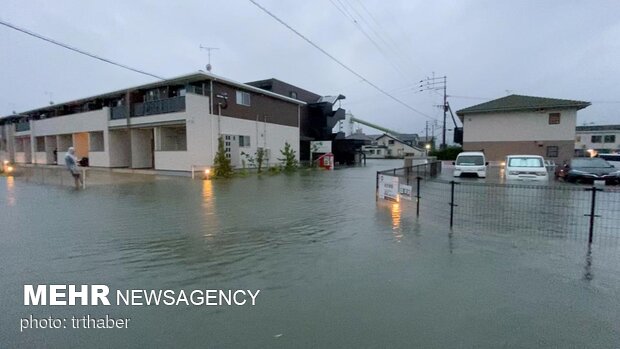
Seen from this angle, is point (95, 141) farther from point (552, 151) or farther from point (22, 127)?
point (552, 151)

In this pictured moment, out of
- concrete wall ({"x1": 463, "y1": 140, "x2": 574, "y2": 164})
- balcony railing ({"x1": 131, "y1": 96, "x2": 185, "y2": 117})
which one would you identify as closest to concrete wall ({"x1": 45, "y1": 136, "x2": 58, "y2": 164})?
balcony railing ({"x1": 131, "y1": 96, "x2": 185, "y2": 117})

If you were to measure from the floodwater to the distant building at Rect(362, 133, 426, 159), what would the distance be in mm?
63250

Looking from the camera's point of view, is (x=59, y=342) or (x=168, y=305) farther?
(x=168, y=305)

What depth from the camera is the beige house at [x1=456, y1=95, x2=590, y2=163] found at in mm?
27000

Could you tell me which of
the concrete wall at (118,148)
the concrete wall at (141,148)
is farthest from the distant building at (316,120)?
the concrete wall at (118,148)

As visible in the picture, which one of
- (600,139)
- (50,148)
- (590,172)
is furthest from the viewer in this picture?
(600,139)

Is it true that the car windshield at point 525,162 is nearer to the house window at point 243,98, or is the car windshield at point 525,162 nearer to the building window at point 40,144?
the house window at point 243,98

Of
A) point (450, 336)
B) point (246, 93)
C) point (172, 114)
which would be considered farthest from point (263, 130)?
point (450, 336)

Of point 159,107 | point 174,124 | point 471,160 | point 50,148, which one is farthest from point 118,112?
point 471,160

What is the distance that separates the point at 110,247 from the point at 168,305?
9.16 feet

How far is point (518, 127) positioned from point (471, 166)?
1558 cm

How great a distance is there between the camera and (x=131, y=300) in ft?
11.8

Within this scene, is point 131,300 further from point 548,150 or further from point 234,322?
point 548,150

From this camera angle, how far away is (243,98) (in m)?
22.6
